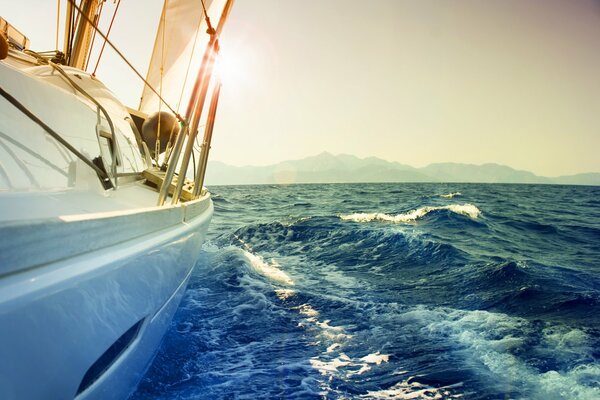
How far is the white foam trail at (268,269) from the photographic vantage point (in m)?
6.38

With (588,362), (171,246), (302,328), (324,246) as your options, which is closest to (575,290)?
(588,362)

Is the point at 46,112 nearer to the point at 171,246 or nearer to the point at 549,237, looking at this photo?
the point at 171,246

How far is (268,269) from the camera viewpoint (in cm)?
711

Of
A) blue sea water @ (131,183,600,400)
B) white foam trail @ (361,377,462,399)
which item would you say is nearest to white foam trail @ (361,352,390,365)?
blue sea water @ (131,183,600,400)

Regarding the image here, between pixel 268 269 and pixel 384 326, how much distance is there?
331 centimetres

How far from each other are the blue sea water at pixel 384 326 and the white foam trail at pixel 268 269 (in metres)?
0.04

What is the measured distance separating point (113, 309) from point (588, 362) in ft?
13.2

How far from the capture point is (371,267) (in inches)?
293

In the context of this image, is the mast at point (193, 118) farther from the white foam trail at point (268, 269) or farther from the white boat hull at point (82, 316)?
the white foam trail at point (268, 269)

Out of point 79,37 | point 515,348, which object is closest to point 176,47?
point 79,37

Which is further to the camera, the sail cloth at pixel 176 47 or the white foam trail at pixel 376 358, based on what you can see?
the sail cloth at pixel 176 47

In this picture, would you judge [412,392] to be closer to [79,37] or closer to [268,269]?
[268,269]

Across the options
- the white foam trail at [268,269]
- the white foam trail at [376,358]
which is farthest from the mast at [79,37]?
the white foam trail at [376,358]

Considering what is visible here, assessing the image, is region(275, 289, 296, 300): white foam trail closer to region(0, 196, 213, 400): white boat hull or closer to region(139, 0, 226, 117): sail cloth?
region(0, 196, 213, 400): white boat hull
